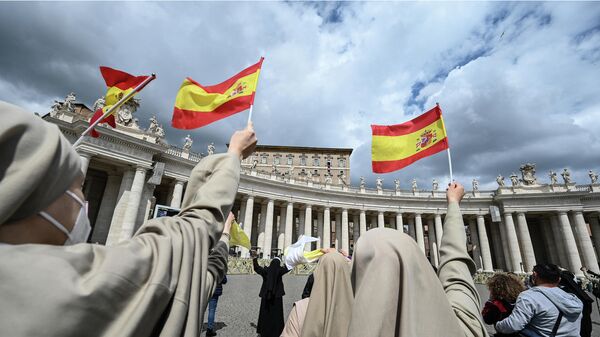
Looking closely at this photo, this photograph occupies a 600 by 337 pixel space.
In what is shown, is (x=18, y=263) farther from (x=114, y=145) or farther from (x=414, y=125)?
(x=114, y=145)

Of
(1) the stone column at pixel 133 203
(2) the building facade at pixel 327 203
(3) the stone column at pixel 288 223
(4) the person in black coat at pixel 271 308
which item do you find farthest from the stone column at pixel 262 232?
(4) the person in black coat at pixel 271 308

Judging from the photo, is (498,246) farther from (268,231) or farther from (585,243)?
(268,231)

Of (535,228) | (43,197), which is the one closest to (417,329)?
(43,197)

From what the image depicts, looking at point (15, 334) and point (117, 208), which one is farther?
point (117, 208)

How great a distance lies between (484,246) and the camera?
1428 inches

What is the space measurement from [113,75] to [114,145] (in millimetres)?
17391

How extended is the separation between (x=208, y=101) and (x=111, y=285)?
621 cm

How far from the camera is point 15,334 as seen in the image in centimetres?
69

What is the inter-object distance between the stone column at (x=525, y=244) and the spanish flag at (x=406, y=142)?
37.4 m

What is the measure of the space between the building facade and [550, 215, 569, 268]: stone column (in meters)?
0.13

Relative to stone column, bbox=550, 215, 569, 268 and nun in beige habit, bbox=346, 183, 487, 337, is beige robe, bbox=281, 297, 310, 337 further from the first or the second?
stone column, bbox=550, 215, 569, 268

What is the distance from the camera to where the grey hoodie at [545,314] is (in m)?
3.42

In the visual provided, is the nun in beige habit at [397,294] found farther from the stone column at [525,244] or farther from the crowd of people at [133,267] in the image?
the stone column at [525,244]

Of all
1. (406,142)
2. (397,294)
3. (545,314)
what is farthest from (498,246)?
(397,294)
